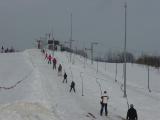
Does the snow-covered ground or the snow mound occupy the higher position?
the snow mound

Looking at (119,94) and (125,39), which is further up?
(125,39)

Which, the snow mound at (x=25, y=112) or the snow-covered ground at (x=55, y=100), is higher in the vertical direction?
the snow mound at (x=25, y=112)

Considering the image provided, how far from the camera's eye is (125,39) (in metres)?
58.9

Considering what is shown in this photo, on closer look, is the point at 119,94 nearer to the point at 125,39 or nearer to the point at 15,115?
the point at 125,39

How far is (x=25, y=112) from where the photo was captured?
100ft

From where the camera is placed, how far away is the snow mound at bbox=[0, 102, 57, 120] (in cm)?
2944

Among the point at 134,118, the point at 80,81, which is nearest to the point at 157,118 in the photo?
the point at 134,118

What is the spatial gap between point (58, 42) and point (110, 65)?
28151 mm

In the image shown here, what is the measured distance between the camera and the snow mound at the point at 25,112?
29.4 m

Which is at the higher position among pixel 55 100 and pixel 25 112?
pixel 25 112

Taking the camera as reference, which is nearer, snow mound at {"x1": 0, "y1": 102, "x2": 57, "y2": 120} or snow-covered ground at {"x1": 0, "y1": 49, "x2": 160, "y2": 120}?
snow mound at {"x1": 0, "y1": 102, "x2": 57, "y2": 120}

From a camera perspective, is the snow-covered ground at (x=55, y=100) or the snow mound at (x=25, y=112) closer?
the snow mound at (x=25, y=112)

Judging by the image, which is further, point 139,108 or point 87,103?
point 139,108

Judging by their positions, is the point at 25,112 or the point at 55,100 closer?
the point at 25,112
